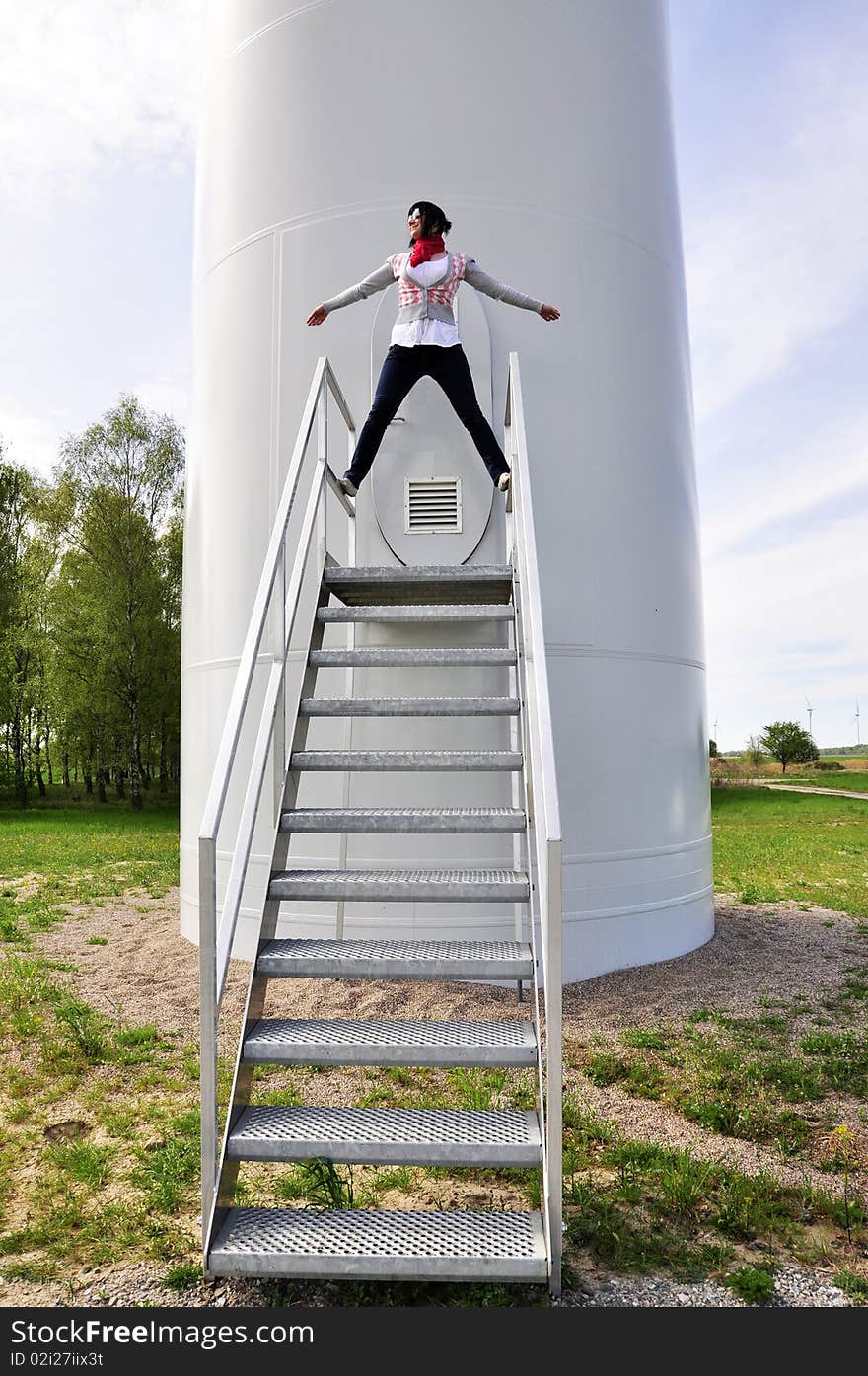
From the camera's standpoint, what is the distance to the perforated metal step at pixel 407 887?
3.60 metres

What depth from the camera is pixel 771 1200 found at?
336cm

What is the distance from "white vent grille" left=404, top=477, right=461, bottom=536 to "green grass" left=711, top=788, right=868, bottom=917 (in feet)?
19.0

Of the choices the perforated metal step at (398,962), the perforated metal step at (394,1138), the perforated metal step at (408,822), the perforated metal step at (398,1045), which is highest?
the perforated metal step at (408,822)

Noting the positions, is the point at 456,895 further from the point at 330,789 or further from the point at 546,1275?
the point at 330,789

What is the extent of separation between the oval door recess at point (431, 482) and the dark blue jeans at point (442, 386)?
723 mm

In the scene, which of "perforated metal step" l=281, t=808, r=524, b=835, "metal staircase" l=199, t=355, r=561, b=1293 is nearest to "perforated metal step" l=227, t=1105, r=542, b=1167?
"metal staircase" l=199, t=355, r=561, b=1293

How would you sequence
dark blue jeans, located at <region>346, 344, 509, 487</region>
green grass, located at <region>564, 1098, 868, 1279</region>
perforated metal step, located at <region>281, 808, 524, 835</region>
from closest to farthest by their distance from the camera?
green grass, located at <region>564, 1098, 868, 1279</region> → perforated metal step, located at <region>281, 808, 524, 835</region> → dark blue jeans, located at <region>346, 344, 509, 487</region>

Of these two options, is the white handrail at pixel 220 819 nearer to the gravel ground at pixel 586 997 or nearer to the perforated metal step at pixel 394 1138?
the perforated metal step at pixel 394 1138

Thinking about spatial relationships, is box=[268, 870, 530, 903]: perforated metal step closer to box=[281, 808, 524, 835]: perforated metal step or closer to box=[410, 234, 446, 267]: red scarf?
box=[281, 808, 524, 835]: perforated metal step

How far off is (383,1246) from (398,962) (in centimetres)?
92

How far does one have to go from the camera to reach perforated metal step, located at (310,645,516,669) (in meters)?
4.28

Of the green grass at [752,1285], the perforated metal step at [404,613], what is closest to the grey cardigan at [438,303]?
the perforated metal step at [404,613]

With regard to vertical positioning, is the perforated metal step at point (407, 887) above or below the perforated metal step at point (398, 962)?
above

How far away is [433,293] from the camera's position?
527 cm
